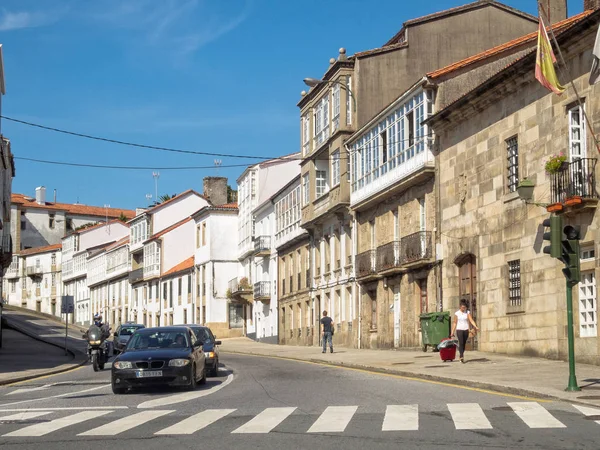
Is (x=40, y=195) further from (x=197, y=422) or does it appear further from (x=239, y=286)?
(x=197, y=422)

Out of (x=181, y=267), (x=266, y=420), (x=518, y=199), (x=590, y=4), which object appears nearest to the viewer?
(x=266, y=420)

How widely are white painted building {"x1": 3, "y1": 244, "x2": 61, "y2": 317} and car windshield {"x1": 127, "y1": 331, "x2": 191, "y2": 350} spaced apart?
102435 mm

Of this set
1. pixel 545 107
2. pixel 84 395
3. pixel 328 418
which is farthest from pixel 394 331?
pixel 328 418

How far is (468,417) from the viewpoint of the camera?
12.9 meters

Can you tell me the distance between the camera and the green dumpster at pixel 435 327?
32281mm

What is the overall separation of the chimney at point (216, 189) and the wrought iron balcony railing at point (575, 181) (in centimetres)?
6621

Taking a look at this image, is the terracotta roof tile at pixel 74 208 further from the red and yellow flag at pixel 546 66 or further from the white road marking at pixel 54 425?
the white road marking at pixel 54 425

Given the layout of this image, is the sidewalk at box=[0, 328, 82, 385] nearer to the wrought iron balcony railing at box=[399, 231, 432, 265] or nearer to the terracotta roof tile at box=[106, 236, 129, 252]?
the wrought iron balcony railing at box=[399, 231, 432, 265]

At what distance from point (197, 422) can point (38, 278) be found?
376 feet

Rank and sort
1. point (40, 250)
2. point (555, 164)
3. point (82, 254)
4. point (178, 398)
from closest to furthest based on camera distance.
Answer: point (178, 398)
point (555, 164)
point (82, 254)
point (40, 250)

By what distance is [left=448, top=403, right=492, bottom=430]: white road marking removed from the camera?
11844mm

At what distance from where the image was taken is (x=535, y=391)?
16281 millimetres

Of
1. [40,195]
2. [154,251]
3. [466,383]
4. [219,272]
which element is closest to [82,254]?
[40,195]

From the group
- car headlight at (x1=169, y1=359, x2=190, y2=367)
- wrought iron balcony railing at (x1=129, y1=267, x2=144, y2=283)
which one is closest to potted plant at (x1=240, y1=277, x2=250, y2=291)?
wrought iron balcony railing at (x1=129, y1=267, x2=144, y2=283)
